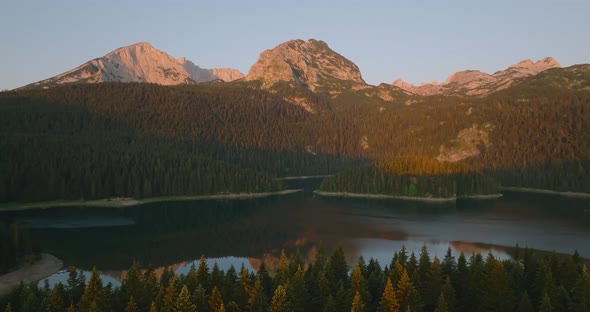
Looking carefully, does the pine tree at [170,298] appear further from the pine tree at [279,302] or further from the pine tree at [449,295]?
the pine tree at [449,295]

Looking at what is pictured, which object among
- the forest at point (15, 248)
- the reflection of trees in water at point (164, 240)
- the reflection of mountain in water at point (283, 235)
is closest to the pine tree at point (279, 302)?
the reflection of mountain in water at point (283, 235)

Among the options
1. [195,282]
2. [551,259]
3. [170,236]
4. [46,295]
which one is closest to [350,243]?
[170,236]

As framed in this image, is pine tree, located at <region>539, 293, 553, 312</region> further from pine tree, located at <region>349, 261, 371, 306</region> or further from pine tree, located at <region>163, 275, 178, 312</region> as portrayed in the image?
pine tree, located at <region>163, 275, 178, 312</region>

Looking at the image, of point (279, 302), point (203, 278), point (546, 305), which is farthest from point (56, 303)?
point (546, 305)

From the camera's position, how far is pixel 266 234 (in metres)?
152

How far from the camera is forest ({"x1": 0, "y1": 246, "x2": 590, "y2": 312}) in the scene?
67.1 meters

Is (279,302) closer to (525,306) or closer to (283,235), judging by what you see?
(525,306)

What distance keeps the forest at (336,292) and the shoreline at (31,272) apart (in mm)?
19545

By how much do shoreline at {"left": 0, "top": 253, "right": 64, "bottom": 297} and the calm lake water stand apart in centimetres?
360

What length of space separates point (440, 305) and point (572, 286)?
80.3 feet

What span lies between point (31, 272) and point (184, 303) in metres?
50.9

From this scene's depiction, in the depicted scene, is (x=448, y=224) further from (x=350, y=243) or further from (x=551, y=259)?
(x=551, y=259)

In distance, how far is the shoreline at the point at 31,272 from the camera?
303 ft

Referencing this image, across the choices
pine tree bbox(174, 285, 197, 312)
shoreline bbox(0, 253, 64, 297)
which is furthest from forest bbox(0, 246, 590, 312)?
shoreline bbox(0, 253, 64, 297)
